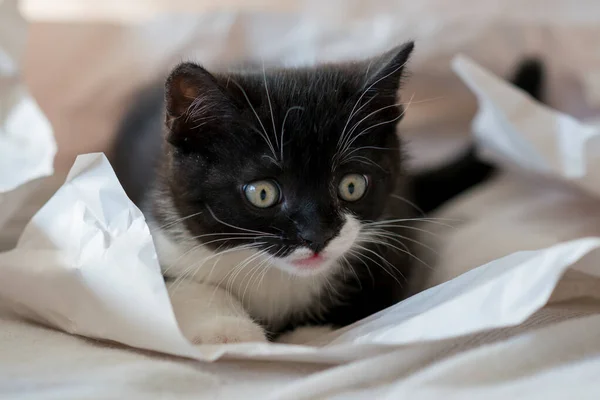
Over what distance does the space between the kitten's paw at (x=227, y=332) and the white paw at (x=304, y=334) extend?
0.08 metres

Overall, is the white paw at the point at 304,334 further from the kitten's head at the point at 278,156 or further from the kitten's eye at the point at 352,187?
the kitten's eye at the point at 352,187

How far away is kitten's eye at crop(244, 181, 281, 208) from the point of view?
888 mm

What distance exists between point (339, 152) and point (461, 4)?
3.86ft

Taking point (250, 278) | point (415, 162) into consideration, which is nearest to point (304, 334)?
point (250, 278)

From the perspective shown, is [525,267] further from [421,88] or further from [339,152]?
[421,88]

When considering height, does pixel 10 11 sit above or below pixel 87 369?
above

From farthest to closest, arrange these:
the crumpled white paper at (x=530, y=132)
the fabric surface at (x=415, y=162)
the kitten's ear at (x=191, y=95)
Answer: the crumpled white paper at (x=530, y=132) → the kitten's ear at (x=191, y=95) → the fabric surface at (x=415, y=162)

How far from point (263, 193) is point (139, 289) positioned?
24 cm

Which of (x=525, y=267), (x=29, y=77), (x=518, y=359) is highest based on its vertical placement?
(x=29, y=77)

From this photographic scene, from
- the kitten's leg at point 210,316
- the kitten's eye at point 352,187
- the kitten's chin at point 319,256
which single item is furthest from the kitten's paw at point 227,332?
the kitten's eye at point 352,187

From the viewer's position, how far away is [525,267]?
0.73m

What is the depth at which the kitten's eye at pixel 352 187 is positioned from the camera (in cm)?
94

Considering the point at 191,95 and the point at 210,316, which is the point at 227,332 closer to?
the point at 210,316

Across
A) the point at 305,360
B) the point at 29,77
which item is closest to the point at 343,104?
the point at 305,360
